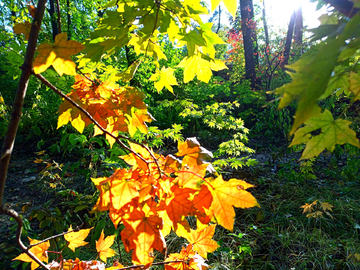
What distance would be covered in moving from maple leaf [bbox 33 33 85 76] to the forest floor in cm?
161

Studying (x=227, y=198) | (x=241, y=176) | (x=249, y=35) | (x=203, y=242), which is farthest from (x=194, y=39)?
(x=249, y=35)

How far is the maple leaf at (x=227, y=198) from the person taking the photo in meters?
0.54

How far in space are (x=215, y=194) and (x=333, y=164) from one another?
3221 mm

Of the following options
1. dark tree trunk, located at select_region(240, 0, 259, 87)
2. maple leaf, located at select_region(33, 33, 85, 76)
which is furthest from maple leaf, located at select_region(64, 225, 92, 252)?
dark tree trunk, located at select_region(240, 0, 259, 87)

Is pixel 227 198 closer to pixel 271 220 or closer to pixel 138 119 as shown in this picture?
pixel 138 119

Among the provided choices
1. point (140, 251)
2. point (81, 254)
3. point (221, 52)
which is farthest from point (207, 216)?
point (221, 52)

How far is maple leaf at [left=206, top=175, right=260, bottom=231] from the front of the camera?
1.79 feet

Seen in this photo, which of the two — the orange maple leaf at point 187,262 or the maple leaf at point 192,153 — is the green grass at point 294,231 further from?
the maple leaf at point 192,153

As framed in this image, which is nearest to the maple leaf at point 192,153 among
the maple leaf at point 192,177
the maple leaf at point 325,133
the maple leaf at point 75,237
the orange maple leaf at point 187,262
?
the maple leaf at point 192,177

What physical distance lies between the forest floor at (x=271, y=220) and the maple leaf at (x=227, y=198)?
1366 mm

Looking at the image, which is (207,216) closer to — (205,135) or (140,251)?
(140,251)

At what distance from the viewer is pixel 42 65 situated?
0.49 metres

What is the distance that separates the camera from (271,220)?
2.29m

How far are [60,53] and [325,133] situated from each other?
681 millimetres
